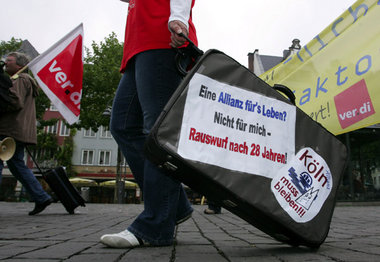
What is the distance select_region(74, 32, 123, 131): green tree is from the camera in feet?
64.7

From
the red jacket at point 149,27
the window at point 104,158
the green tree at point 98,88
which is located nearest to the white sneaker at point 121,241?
the red jacket at point 149,27

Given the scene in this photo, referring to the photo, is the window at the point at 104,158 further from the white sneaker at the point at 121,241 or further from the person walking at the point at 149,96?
the white sneaker at the point at 121,241

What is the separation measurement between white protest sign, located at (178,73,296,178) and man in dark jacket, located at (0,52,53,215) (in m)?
3.64

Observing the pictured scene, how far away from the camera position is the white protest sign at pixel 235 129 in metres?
1.58

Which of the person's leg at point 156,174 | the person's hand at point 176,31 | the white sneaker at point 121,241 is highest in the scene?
the person's hand at point 176,31

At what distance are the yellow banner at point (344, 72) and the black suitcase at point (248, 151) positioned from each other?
95cm

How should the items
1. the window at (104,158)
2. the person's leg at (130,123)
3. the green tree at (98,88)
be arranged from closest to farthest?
the person's leg at (130,123)
the green tree at (98,88)
the window at (104,158)

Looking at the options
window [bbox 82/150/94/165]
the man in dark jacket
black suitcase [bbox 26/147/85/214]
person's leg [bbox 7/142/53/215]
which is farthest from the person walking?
window [bbox 82/150/94/165]

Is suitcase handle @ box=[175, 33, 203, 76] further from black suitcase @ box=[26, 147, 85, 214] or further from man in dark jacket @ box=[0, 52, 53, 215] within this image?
black suitcase @ box=[26, 147, 85, 214]

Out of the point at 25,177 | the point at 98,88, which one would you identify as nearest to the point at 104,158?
the point at 98,88

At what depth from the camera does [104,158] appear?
3603cm

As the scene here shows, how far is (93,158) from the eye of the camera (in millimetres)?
35812

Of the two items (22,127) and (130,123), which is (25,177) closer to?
(22,127)

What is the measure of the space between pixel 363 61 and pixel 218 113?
181 centimetres
